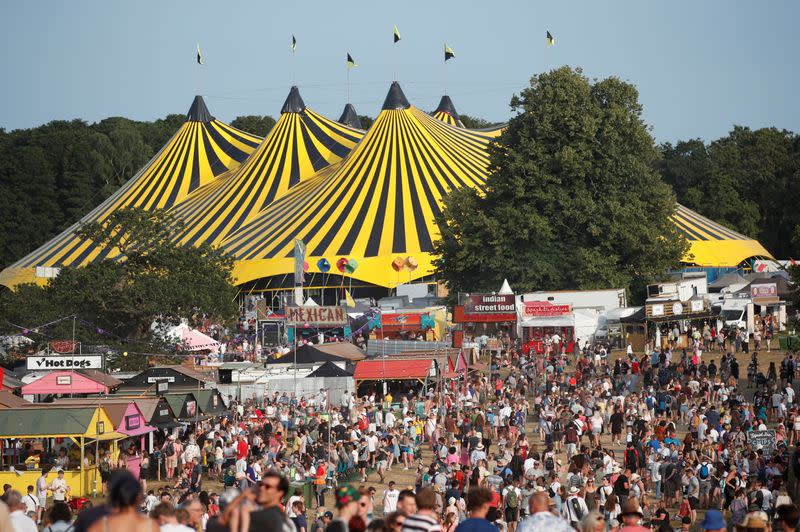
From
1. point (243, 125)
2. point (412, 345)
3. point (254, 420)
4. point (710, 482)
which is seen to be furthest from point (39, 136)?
point (710, 482)

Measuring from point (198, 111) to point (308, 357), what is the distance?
31.9 metres

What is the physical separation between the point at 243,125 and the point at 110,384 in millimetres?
72015

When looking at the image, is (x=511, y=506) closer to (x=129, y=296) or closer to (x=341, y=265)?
(x=129, y=296)

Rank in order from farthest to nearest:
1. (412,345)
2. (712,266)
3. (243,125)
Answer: (243,125)
(712,266)
(412,345)

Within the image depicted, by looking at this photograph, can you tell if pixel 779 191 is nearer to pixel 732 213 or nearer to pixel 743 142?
pixel 732 213

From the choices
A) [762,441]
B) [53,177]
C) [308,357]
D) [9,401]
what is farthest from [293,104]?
[762,441]

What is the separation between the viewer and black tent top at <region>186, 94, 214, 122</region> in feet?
195

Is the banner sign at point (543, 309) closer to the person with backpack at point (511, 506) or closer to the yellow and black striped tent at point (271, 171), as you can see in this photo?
the person with backpack at point (511, 506)

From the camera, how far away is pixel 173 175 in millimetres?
58062

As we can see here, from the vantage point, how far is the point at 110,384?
2627 cm

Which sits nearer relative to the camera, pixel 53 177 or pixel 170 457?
pixel 170 457

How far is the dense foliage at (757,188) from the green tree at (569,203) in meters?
18.6

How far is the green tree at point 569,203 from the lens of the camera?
3812 cm

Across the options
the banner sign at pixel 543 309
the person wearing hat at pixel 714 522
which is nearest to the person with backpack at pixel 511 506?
the person wearing hat at pixel 714 522
